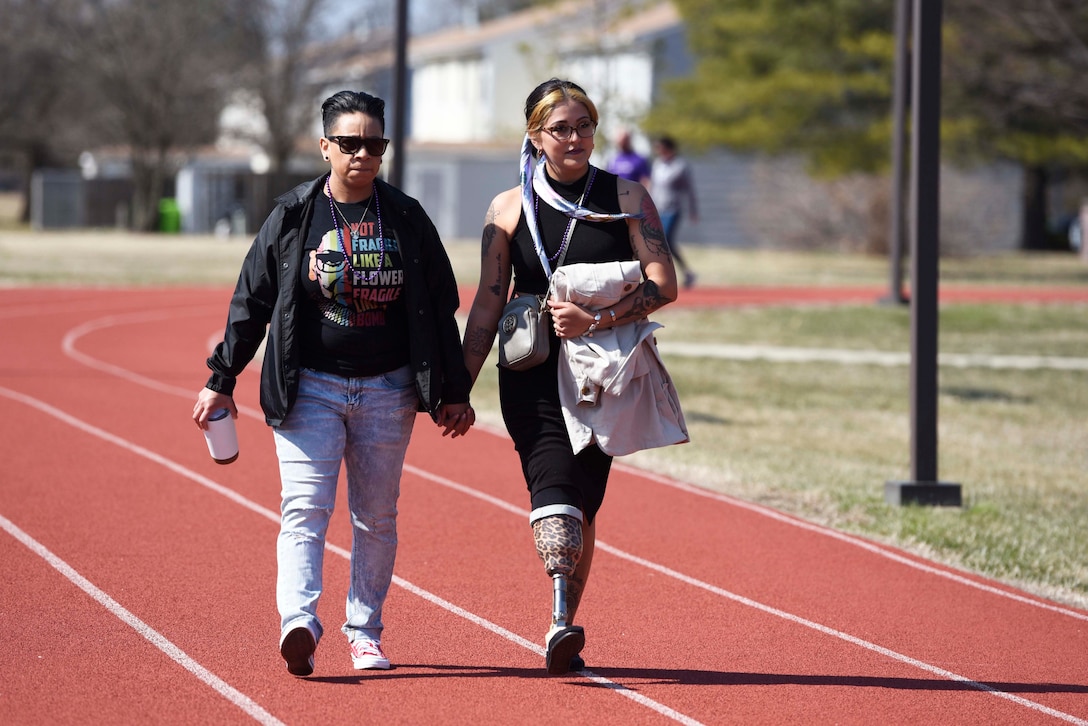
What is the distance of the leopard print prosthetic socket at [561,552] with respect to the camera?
16.2ft

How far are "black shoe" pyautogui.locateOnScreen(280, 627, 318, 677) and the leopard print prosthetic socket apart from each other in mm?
792

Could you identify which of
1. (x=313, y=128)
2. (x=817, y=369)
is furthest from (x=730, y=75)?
(x=817, y=369)

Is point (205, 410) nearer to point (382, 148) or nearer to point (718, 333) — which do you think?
point (382, 148)

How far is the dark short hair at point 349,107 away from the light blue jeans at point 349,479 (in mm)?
819

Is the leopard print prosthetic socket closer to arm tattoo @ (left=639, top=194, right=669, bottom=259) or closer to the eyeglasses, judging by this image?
arm tattoo @ (left=639, top=194, right=669, bottom=259)

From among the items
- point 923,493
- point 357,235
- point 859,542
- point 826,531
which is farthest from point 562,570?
point 923,493

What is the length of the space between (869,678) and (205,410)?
2.48m

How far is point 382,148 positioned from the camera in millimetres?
4922

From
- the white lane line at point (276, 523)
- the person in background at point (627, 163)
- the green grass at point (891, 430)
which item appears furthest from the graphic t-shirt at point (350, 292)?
the person in background at point (627, 163)

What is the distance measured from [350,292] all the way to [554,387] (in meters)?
0.77

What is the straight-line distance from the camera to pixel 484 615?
19.9 ft

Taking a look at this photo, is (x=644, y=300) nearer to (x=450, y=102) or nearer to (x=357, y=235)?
(x=357, y=235)

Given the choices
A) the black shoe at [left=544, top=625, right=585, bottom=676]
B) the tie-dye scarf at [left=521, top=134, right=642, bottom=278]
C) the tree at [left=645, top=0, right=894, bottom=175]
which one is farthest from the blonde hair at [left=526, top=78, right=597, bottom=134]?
the tree at [left=645, top=0, right=894, bottom=175]

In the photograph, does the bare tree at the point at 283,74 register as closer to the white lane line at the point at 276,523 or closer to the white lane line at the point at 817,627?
the white lane line at the point at 276,523
